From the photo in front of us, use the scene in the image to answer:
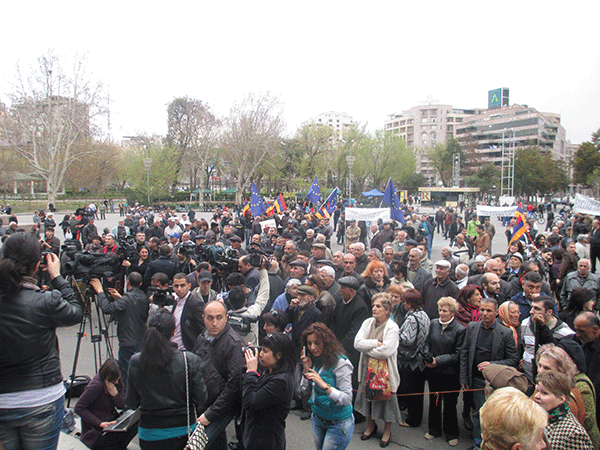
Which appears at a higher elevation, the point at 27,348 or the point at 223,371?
the point at 27,348

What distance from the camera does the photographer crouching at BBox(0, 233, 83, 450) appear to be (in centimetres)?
258

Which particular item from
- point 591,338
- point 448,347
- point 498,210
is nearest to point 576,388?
point 591,338

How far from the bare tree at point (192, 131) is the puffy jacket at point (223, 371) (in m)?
48.2

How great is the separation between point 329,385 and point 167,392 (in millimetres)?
1220

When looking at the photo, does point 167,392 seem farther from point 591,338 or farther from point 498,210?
point 498,210

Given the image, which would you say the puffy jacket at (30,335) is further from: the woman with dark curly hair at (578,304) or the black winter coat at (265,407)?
the woman with dark curly hair at (578,304)

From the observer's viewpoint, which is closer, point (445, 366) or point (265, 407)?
point (265, 407)

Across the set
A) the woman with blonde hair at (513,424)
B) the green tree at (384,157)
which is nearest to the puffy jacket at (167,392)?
the woman with blonde hair at (513,424)

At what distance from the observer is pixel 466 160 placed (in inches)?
3285

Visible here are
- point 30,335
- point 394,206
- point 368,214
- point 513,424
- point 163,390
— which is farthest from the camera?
point 368,214

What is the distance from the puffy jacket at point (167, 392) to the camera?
2932 mm

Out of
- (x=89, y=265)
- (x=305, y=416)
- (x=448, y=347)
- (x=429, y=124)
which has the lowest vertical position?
(x=305, y=416)

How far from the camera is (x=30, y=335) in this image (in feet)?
8.53

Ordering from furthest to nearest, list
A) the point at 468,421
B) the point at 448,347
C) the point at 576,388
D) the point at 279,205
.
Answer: the point at 279,205
the point at 468,421
the point at 448,347
the point at 576,388
